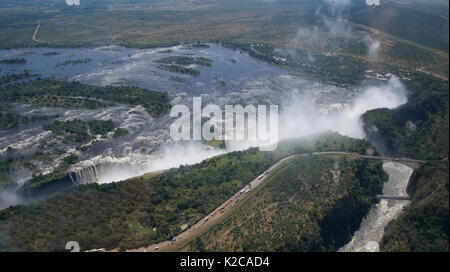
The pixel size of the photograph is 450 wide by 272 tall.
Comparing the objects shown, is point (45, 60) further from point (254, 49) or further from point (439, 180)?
point (439, 180)

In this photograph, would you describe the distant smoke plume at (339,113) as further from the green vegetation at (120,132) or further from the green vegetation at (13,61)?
the green vegetation at (13,61)

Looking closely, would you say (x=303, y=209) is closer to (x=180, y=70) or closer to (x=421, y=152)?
(x=421, y=152)

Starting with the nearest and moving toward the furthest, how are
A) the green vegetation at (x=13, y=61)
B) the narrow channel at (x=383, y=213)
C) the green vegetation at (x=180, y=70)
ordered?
1. the narrow channel at (x=383, y=213)
2. the green vegetation at (x=180, y=70)
3. the green vegetation at (x=13, y=61)

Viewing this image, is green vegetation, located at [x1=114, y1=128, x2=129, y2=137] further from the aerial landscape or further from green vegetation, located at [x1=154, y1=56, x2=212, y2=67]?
green vegetation, located at [x1=154, y1=56, x2=212, y2=67]

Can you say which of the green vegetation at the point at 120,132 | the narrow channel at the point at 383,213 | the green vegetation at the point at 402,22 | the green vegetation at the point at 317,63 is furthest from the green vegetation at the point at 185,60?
the narrow channel at the point at 383,213

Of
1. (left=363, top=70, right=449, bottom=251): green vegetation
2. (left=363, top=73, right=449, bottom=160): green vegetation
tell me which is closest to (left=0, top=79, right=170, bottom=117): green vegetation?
(left=363, top=73, right=449, bottom=160): green vegetation

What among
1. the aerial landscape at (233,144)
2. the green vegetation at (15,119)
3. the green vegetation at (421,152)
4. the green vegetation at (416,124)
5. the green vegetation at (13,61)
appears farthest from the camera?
the green vegetation at (13,61)

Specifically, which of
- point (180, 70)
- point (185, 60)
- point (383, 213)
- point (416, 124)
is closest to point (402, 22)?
point (416, 124)
